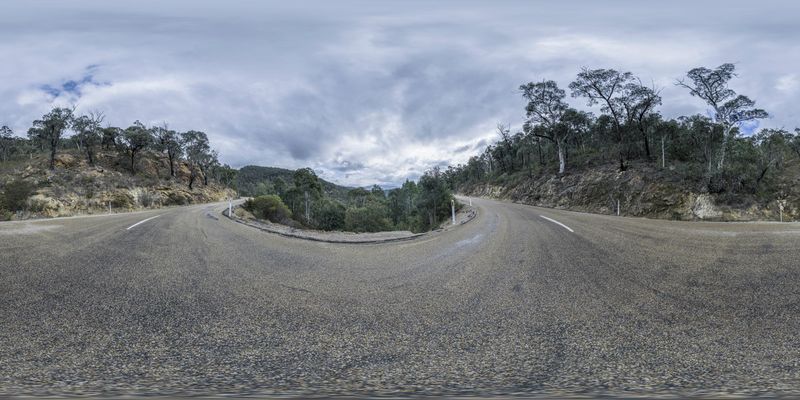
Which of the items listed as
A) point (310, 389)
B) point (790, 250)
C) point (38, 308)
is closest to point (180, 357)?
point (310, 389)

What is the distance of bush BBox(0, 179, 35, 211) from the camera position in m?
32.4

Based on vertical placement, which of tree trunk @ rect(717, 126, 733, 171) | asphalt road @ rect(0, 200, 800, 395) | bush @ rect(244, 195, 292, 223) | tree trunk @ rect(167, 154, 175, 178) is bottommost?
asphalt road @ rect(0, 200, 800, 395)

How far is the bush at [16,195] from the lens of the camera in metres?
32.4

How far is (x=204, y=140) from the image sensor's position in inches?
2515

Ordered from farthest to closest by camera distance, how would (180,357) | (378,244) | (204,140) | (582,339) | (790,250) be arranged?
(204,140) → (378,244) → (790,250) → (582,339) → (180,357)

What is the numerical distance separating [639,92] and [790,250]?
25.8 meters

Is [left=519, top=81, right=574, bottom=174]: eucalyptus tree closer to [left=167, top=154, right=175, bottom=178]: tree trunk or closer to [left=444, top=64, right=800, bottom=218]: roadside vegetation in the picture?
[left=444, top=64, right=800, bottom=218]: roadside vegetation

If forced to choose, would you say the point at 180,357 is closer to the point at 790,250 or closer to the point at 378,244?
the point at 378,244

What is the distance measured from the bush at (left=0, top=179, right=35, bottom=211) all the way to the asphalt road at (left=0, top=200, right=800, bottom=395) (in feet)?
115

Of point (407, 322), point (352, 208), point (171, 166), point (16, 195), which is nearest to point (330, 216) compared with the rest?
point (352, 208)

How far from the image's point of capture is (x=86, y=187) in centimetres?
3972

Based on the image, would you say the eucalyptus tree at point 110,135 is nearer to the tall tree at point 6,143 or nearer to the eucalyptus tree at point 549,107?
the tall tree at point 6,143

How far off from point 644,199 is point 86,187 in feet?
171

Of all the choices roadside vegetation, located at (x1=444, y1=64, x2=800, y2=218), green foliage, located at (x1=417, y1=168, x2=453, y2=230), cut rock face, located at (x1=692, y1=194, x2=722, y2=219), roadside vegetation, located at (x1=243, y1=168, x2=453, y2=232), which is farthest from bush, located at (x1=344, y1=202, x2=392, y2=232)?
cut rock face, located at (x1=692, y1=194, x2=722, y2=219)
